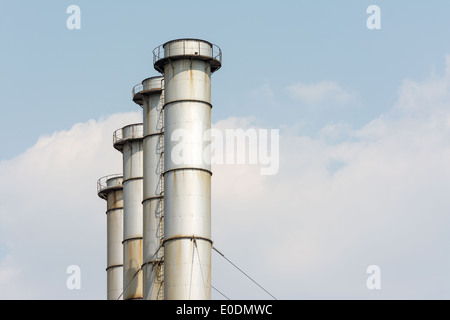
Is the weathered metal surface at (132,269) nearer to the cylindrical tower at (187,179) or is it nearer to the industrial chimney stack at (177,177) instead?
the industrial chimney stack at (177,177)

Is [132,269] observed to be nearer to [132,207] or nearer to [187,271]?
Result: [132,207]

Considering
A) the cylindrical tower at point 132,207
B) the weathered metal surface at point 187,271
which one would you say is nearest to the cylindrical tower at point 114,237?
the cylindrical tower at point 132,207

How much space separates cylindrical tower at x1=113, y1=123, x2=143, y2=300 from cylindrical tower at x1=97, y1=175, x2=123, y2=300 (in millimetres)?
5015

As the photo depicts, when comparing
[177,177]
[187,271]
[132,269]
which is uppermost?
[177,177]

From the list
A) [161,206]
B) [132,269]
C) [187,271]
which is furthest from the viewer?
[132,269]

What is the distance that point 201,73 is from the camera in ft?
201

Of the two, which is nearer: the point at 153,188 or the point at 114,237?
the point at 153,188

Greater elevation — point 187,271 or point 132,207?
point 132,207

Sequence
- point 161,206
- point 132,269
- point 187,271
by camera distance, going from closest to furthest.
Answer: point 187,271, point 161,206, point 132,269

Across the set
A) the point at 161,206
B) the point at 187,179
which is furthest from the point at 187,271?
the point at 161,206

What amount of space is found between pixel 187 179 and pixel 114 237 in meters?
20.4

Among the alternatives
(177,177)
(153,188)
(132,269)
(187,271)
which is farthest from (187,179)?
(132,269)

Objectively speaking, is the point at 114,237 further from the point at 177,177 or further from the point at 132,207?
the point at 177,177

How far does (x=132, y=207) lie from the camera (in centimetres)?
7269
